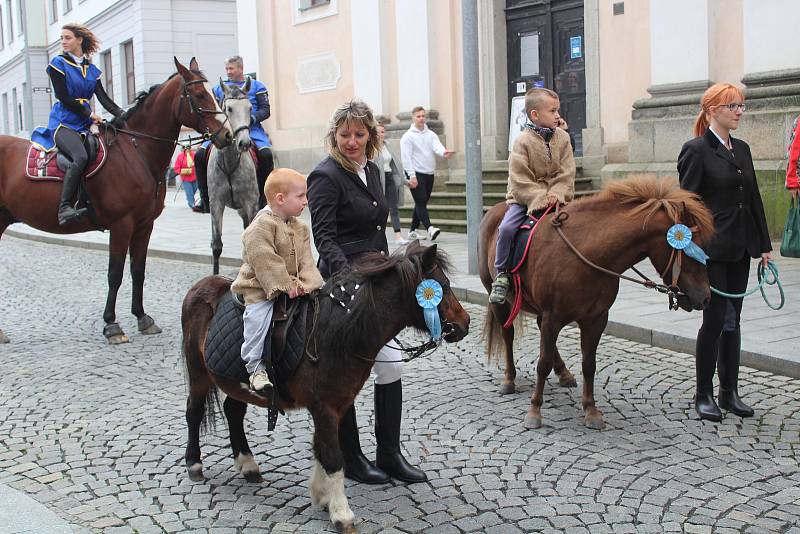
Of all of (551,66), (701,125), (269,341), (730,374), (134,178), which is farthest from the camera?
(551,66)

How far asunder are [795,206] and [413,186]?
320 inches

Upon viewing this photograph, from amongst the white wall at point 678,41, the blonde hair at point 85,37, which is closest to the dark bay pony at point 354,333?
the blonde hair at point 85,37

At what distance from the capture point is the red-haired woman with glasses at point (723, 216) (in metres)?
5.50

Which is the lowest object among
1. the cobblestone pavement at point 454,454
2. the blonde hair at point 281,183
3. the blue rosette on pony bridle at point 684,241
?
the cobblestone pavement at point 454,454

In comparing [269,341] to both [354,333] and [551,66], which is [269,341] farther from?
[551,66]

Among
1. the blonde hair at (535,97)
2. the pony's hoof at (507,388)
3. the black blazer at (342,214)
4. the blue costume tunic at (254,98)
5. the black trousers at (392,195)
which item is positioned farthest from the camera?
the black trousers at (392,195)

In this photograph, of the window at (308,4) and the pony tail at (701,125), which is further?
the window at (308,4)

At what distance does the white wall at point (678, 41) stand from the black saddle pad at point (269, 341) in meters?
10.2

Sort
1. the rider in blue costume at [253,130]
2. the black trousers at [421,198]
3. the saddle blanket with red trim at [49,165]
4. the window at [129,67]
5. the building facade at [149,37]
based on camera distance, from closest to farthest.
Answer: the saddle blanket with red trim at [49,165] < the rider in blue costume at [253,130] < the black trousers at [421,198] < the building facade at [149,37] < the window at [129,67]

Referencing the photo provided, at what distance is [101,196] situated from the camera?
8.51 m

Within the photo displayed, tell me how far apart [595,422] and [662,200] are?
4.54 ft

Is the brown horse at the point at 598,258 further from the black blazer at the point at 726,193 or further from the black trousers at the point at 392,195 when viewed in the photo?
the black trousers at the point at 392,195

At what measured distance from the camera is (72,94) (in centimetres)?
855

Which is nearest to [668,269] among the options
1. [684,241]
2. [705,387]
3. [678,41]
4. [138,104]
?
[684,241]
